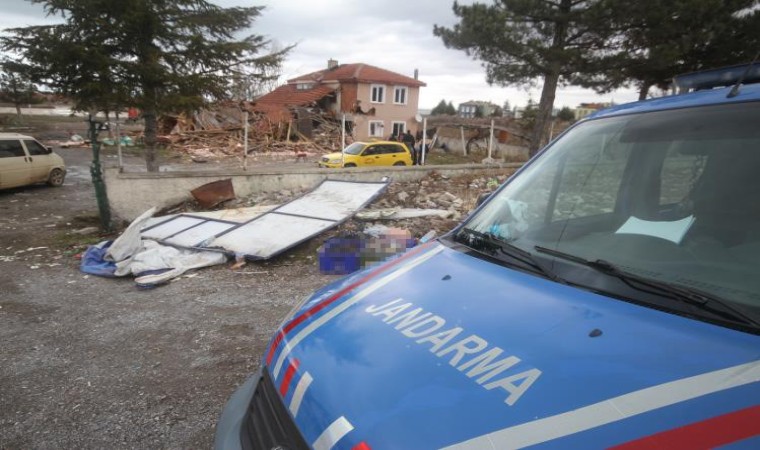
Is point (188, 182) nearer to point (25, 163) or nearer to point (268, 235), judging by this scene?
point (268, 235)

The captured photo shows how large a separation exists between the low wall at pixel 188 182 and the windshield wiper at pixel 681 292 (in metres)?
8.64

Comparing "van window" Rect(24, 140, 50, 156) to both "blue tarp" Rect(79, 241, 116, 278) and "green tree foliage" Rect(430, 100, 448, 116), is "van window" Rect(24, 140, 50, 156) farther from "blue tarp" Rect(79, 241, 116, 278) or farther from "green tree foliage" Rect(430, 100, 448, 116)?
"green tree foliage" Rect(430, 100, 448, 116)

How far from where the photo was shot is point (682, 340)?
4.14 feet

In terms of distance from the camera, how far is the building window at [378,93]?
117 ft

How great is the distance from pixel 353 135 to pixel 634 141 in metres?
31.6

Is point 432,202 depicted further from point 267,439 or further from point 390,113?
point 390,113

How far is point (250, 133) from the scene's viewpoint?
92.0 ft

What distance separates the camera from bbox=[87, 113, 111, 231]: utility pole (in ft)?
27.5

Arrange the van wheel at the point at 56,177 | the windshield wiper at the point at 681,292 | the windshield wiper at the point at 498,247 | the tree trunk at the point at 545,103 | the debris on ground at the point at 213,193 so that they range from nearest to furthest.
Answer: the windshield wiper at the point at 681,292 < the windshield wiper at the point at 498,247 < the debris on ground at the point at 213,193 < the van wheel at the point at 56,177 < the tree trunk at the point at 545,103

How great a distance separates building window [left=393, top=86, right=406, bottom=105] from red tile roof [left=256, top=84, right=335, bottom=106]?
5.28m

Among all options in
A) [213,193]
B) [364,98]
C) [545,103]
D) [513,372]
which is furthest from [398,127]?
[513,372]

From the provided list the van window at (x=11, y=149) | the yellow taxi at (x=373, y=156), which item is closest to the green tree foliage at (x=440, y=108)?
the yellow taxi at (x=373, y=156)

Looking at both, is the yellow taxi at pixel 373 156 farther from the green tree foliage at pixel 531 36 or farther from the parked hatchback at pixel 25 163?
the parked hatchback at pixel 25 163

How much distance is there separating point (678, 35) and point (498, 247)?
13.6 m
